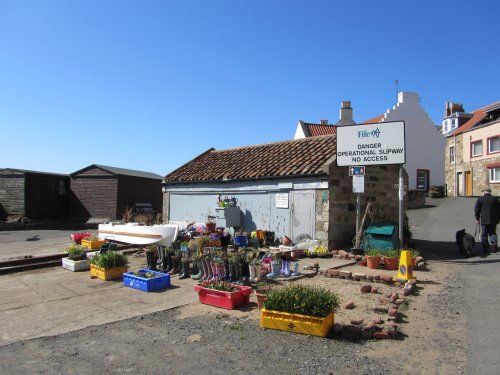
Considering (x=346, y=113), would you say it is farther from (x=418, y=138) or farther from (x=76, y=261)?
(x=76, y=261)

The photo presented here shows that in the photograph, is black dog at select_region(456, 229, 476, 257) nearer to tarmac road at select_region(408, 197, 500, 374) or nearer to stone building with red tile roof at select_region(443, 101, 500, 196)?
tarmac road at select_region(408, 197, 500, 374)

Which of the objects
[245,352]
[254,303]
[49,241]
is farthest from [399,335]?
[49,241]

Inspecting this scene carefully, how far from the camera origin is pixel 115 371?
4.47m

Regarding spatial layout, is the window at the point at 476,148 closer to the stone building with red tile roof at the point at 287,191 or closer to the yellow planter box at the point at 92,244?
the stone building with red tile roof at the point at 287,191

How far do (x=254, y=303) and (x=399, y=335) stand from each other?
2.65m

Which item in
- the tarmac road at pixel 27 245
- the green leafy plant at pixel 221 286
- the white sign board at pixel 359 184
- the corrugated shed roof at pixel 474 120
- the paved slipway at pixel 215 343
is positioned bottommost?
the tarmac road at pixel 27 245

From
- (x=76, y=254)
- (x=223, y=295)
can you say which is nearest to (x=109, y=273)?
(x=76, y=254)

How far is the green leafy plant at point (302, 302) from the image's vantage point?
5.38 metres

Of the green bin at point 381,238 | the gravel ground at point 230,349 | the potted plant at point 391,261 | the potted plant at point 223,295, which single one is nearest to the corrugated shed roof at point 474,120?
the green bin at point 381,238

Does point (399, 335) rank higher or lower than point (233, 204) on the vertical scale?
lower

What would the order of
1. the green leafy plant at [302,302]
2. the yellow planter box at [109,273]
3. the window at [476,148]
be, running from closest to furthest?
the green leafy plant at [302,302] → the yellow planter box at [109,273] → the window at [476,148]

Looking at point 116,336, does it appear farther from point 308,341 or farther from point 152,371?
point 308,341

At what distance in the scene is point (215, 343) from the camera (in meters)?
5.25

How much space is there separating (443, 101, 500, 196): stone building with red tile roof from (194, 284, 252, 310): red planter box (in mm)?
30614
